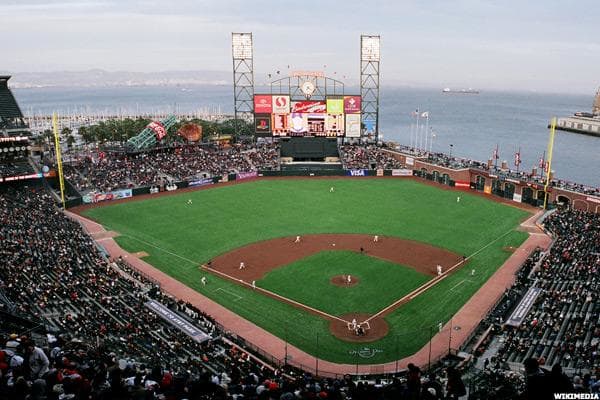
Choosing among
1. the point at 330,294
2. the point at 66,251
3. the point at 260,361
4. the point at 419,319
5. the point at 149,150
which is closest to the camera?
the point at 260,361

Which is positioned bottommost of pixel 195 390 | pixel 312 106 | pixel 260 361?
pixel 260 361

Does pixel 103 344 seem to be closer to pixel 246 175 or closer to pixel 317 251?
pixel 317 251

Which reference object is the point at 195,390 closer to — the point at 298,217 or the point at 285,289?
the point at 285,289

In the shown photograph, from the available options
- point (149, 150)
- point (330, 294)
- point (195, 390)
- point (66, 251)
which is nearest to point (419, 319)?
point (330, 294)

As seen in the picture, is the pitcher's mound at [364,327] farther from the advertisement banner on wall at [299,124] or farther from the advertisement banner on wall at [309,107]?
the advertisement banner on wall at [309,107]

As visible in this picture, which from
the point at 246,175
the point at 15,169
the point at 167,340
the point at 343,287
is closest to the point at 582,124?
the point at 246,175

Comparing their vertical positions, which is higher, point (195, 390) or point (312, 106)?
point (312, 106)

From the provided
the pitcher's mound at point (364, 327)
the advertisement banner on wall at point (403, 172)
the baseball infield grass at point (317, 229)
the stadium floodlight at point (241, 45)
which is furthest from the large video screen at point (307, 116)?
the pitcher's mound at point (364, 327)
